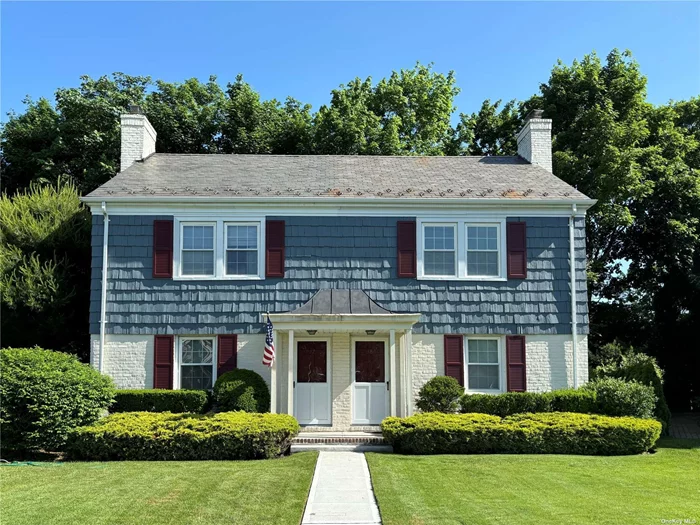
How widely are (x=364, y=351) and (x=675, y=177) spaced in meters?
13.3

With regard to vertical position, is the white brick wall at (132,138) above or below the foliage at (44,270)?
above

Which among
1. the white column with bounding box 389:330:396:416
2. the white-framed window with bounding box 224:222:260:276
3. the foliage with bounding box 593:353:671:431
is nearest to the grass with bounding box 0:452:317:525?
the white column with bounding box 389:330:396:416

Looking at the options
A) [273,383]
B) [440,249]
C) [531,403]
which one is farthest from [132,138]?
[531,403]

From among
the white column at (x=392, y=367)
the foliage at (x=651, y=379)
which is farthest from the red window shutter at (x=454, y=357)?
the foliage at (x=651, y=379)

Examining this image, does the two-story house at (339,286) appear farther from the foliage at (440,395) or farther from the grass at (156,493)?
the grass at (156,493)

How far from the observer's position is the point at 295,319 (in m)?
14.8

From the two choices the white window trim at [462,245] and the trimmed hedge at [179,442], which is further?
the white window trim at [462,245]

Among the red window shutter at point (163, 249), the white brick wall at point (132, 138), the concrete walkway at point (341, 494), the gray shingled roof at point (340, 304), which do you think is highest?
the white brick wall at point (132, 138)

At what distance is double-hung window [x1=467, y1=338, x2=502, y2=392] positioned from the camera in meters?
16.3

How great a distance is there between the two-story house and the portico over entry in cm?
3

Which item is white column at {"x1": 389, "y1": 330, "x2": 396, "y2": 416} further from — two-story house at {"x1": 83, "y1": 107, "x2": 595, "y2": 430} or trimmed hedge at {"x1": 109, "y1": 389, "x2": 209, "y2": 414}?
trimmed hedge at {"x1": 109, "y1": 389, "x2": 209, "y2": 414}

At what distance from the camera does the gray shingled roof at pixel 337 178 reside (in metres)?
16.7

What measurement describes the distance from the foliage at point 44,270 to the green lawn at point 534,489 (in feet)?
33.2

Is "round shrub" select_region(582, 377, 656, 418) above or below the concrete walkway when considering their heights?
above
